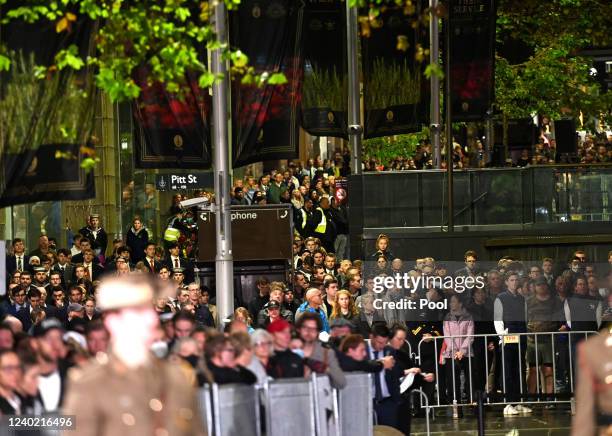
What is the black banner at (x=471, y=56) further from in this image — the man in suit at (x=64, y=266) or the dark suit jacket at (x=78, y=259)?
the man in suit at (x=64, y=266)

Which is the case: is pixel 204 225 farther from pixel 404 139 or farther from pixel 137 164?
pixel 404 139

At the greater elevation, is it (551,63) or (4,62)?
(551,63)

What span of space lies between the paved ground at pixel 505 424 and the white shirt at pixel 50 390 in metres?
8.15

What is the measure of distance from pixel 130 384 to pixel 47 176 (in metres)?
10.0

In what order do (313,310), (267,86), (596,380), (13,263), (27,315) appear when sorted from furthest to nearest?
(13,263) → (267,86) → (27,315) → (313,310) → (596,380)

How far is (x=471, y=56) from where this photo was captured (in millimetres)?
31469

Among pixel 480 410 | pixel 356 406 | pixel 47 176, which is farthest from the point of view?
pixel 47 176

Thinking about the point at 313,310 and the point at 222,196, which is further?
the point at 222,196

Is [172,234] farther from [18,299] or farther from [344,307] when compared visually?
[344,307]

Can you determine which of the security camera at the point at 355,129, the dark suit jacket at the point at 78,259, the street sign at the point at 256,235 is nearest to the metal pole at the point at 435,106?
the security camera at the point at 355,129

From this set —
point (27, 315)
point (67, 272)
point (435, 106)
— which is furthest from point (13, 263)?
point (435, 106)

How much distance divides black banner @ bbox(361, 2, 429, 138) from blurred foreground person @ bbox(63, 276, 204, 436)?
2077 cm

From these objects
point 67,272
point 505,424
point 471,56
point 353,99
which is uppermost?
point 471,56

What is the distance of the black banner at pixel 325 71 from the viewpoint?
88.6ft
